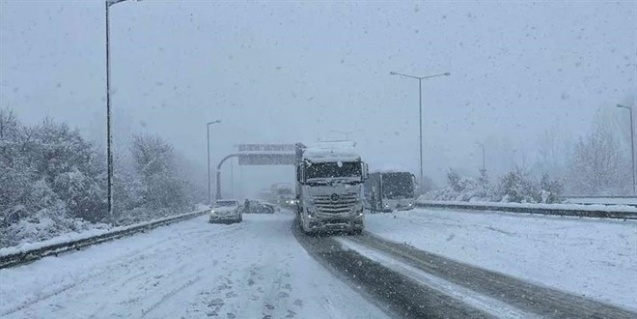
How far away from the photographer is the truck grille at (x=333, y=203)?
25.6m

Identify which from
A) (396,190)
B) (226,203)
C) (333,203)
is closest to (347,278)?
(333,203)

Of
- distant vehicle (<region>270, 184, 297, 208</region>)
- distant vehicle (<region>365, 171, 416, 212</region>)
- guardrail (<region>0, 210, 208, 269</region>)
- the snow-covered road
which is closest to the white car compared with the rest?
guardrail (<region>0, 210, 208, 269</region>)

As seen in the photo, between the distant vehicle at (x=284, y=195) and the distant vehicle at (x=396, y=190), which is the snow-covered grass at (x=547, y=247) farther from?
the distant vehicle at (x=284, y=195)

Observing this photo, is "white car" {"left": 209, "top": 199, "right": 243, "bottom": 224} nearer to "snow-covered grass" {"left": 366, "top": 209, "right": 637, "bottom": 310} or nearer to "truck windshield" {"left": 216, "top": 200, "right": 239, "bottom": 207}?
"truck windshield" {"left": 216, "top": 200, "right": 239, "bottom": 207}

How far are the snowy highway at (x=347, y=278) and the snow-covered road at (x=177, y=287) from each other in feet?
0.08

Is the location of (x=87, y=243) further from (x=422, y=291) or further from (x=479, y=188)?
(x=479, y=188)

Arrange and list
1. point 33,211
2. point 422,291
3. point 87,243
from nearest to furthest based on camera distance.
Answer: point 422,291
point 87,243
point 33,211

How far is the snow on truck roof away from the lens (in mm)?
26203

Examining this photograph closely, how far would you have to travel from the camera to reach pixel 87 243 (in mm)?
19969

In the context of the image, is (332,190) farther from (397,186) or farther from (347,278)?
(397,186)

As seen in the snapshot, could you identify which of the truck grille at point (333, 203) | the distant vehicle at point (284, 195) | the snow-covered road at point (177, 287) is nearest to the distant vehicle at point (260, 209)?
the distant vehicle at point (284, 195)

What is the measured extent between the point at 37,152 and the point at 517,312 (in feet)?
115

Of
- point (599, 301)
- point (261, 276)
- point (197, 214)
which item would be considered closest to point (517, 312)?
point (599, 301)

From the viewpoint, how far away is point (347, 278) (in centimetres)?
1342
